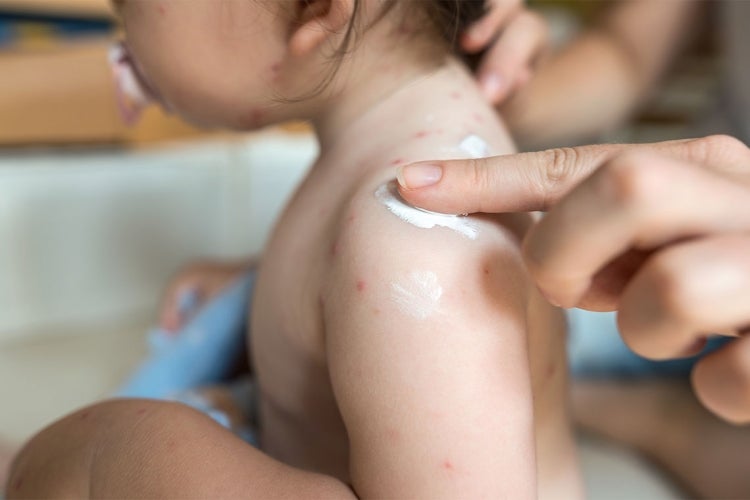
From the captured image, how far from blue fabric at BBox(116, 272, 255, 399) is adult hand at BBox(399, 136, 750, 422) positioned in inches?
21.0

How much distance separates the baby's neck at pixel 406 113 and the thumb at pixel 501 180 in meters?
0.08

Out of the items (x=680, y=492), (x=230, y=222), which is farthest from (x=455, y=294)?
Answer: (x=230, y=222)

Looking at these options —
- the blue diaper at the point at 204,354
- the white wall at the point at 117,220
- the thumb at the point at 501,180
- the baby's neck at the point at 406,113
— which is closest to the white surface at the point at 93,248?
the white wall at the point at 117,220

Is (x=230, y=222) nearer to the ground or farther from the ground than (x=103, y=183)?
→ nearer to the ground

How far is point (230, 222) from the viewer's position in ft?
4.43

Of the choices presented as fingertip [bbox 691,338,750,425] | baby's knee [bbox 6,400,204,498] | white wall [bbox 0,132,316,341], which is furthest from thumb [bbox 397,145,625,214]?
white wall [bbox 0,132,316,341]

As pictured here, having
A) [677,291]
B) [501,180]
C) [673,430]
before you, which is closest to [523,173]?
[501,180]

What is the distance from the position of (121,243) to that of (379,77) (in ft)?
2.35

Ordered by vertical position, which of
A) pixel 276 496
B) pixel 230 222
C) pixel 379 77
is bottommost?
pixel 230 222

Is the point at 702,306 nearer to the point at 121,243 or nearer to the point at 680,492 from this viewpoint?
the point at 680,492

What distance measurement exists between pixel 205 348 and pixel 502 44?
1.51ft

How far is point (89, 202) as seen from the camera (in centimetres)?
114

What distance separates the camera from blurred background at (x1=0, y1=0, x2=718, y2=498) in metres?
1.06

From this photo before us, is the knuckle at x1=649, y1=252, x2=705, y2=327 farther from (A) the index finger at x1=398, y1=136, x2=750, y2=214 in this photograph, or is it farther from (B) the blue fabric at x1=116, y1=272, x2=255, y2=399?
(B) the blue fabric at x1=116, y1=272, x2=255, y2=399
